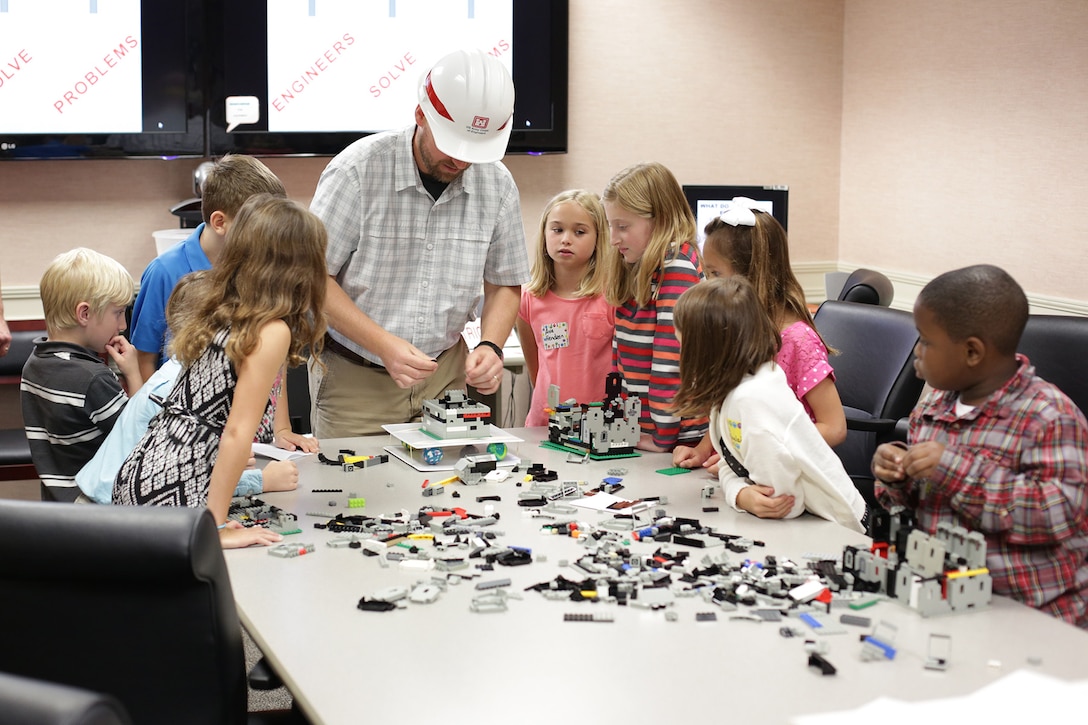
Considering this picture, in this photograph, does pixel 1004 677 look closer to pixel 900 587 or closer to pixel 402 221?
pixel 900 587

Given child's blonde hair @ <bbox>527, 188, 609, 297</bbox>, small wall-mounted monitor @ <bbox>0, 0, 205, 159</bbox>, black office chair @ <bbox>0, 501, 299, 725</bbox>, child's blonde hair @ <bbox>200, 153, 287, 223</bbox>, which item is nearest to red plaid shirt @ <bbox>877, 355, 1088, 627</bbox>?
black office chair @ <bbox>0, 501, 299, 725</bbox>

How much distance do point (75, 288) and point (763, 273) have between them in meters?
1.77

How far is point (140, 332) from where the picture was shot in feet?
10.4

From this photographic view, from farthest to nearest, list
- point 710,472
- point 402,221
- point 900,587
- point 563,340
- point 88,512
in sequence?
point 563,340
point 402,221
point 710,472
point 900,587
point 88,512

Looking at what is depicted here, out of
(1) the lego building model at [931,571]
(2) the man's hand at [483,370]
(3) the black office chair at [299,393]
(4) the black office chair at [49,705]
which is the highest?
(2) the man's hand at [483,370]

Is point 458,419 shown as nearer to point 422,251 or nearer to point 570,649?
point 422,251

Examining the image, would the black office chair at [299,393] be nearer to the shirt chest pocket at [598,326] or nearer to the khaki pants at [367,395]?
the khaki pants at [367,395]

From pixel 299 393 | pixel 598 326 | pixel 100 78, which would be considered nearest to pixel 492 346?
pixel 598 326

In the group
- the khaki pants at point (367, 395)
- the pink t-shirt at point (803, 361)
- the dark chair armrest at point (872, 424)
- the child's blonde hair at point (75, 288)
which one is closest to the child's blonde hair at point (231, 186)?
the child's blonde hair at point (75, 288)

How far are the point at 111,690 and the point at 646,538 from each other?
3.22ft

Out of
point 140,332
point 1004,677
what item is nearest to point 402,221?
point 140,332

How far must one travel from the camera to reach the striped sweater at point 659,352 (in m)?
2.73

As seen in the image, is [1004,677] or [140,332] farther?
[140,332]

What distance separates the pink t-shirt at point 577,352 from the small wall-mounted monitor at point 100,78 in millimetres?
2118
